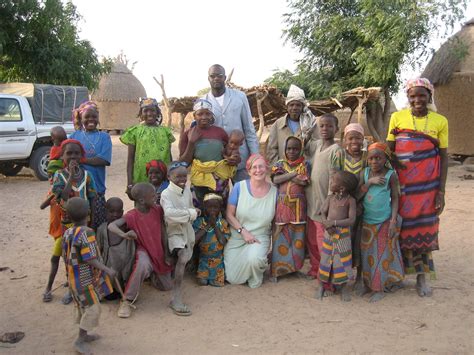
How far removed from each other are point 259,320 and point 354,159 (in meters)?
1.47

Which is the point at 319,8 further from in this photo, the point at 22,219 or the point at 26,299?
the point at 26,299

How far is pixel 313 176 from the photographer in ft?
13.7

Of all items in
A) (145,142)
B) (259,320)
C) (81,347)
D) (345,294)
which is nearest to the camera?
(81,347)

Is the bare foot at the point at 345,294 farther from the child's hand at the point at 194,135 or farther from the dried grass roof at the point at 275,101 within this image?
the dried grass roof at the point at 275,101

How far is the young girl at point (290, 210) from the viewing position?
13.7ft

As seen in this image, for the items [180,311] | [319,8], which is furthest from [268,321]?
[319,8]

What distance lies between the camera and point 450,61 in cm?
1090

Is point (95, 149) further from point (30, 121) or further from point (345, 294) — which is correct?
point (30, 121)

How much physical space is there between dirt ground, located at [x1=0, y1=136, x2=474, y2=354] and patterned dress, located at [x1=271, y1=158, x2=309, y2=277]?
0.17 meters

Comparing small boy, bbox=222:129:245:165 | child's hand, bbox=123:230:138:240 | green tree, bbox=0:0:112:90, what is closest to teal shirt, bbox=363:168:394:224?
small boy, bbox=222:129:245:165

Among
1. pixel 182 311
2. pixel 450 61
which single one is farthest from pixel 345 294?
pixel 450 61

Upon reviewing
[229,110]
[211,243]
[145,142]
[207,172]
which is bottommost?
[211,243]

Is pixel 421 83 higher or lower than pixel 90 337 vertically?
higher

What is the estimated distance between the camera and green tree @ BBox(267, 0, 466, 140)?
995 centimetres
